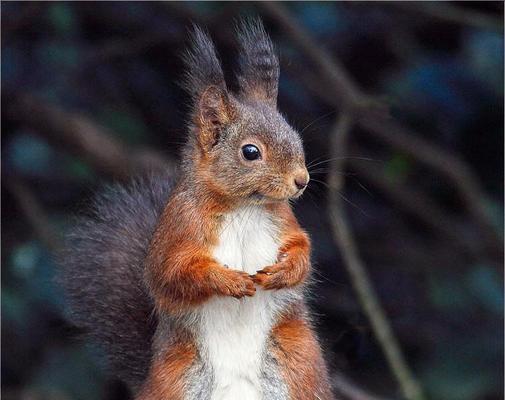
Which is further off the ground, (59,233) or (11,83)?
(11,83)

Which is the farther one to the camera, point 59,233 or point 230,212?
point 59,233

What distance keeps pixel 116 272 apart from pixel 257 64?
1.67 feet

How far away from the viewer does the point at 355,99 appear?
2629 millimetres

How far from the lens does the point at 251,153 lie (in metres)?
1.66

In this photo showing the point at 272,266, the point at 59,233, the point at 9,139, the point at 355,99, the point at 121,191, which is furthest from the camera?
the point at 9,139

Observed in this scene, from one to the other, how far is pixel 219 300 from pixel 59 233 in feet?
4.10

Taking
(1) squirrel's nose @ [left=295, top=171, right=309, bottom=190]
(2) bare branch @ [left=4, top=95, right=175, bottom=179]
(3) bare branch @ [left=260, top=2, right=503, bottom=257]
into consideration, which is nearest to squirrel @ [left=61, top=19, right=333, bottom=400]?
(1) squirrel's nose @ [left=295, top=171, right=309, bottom=190]

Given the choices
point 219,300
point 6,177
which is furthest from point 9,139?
point 219,300

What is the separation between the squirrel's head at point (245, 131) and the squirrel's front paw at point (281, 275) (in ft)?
0.30

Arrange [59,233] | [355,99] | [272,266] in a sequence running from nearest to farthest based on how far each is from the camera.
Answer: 1. [272,266]
2. [355,99]
3. [59,233]

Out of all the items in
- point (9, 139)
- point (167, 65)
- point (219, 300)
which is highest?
point (167, 65)

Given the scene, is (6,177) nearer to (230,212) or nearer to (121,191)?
(121,191)

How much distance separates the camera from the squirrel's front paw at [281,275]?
5.24 feet

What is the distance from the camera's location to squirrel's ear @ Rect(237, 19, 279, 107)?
5.64 feet
